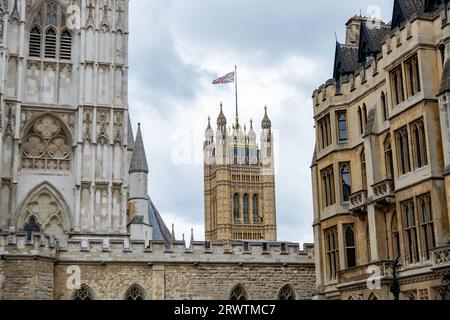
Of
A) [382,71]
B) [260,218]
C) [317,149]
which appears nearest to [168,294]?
[317,149]

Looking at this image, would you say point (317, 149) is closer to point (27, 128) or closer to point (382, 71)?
point (382, 71)

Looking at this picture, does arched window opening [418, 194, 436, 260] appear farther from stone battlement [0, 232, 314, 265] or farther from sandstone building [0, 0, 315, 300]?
sandstone building [0, 0, 315, 300]

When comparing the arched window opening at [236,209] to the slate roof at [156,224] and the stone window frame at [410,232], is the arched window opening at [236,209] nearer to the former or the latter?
the slate roof at [156,224]

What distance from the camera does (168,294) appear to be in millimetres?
28562

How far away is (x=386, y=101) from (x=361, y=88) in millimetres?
1799

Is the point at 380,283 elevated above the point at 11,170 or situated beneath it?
situated beneath

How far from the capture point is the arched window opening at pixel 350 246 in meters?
23.8

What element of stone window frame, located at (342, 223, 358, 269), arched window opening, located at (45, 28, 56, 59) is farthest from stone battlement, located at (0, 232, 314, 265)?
arched window opening, located at (45, 28, 56, 59)

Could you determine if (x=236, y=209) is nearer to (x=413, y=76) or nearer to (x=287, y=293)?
(x=287, y=293)

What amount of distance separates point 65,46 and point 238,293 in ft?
64.4

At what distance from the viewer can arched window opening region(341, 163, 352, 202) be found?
24.3m

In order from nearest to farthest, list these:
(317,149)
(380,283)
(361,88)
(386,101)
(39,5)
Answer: (380,283), (386,101), (361,88), (317,149), (39,5)

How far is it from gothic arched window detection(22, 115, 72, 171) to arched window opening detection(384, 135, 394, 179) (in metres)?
22.4
